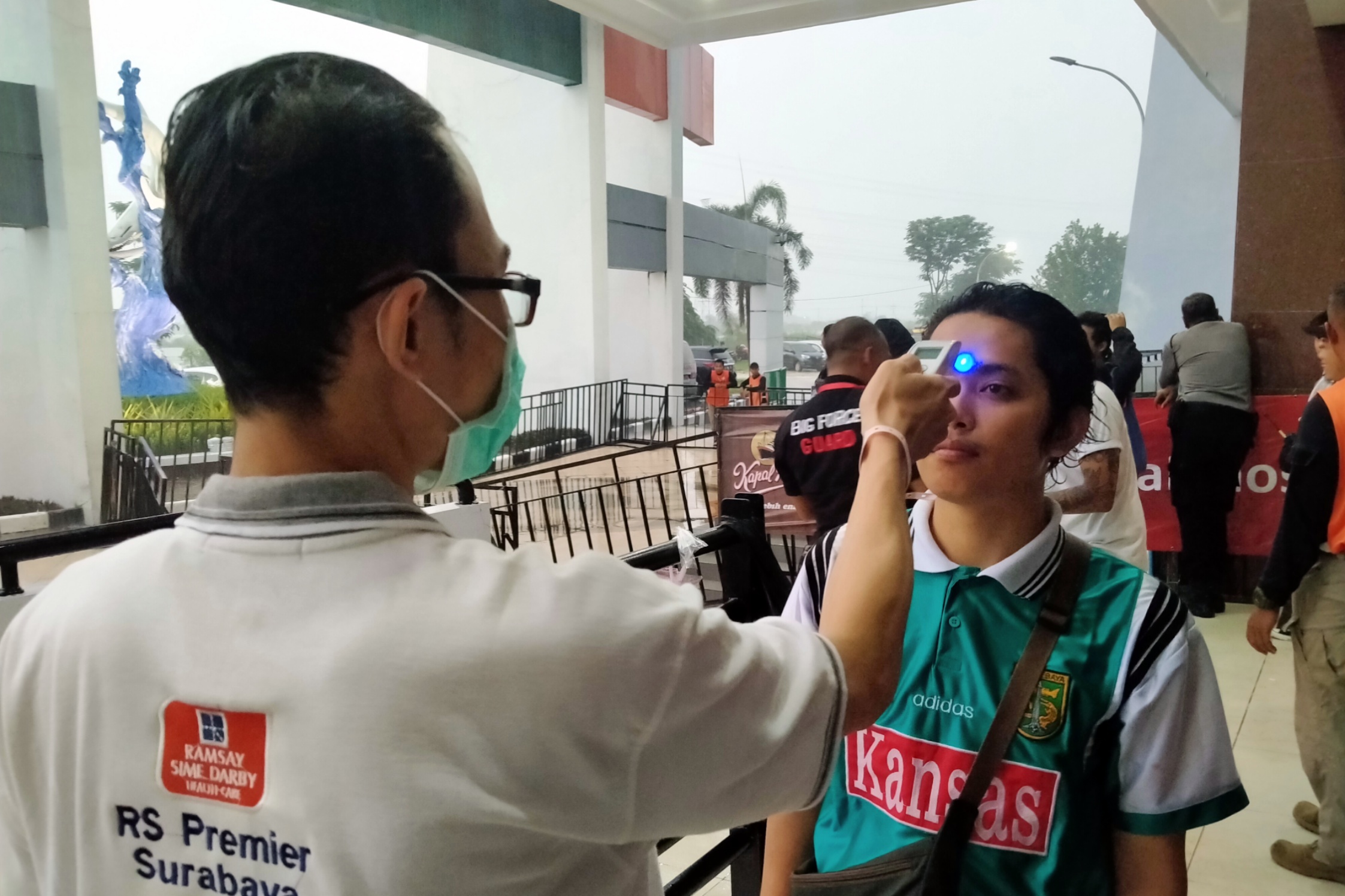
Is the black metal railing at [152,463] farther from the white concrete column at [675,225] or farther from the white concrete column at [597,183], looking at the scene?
the white concrete column at [675,225]

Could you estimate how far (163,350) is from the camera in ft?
18.9

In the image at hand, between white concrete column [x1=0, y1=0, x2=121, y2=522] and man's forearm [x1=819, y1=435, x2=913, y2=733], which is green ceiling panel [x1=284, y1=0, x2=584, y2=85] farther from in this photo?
man's forearm [x1=819, y1=435, x2=913, y2=733]

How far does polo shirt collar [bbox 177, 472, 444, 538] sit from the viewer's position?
61cm

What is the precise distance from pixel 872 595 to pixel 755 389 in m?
9.62

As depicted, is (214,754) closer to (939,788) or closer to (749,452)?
(939,788)

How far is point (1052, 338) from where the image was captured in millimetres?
1189

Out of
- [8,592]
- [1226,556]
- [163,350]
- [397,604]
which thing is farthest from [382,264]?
[163,350]

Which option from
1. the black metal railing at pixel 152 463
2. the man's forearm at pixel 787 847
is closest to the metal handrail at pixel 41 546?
the man's forearm at pixel 787 847

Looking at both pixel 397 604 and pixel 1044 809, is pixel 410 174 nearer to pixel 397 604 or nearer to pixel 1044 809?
pixel 397 604

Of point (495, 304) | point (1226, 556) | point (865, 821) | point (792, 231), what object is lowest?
point (1226, 556)

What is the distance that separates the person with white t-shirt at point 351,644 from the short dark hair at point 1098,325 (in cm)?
328

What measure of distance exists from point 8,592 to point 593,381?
29.8 ft

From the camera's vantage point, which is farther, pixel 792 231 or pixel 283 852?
pixel 792 231

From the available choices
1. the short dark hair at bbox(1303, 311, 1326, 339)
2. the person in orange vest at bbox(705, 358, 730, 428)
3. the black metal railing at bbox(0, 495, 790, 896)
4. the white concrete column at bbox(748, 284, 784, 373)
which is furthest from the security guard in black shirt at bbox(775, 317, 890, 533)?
the white concrete column at bbox(748, 284, 784, 373)
